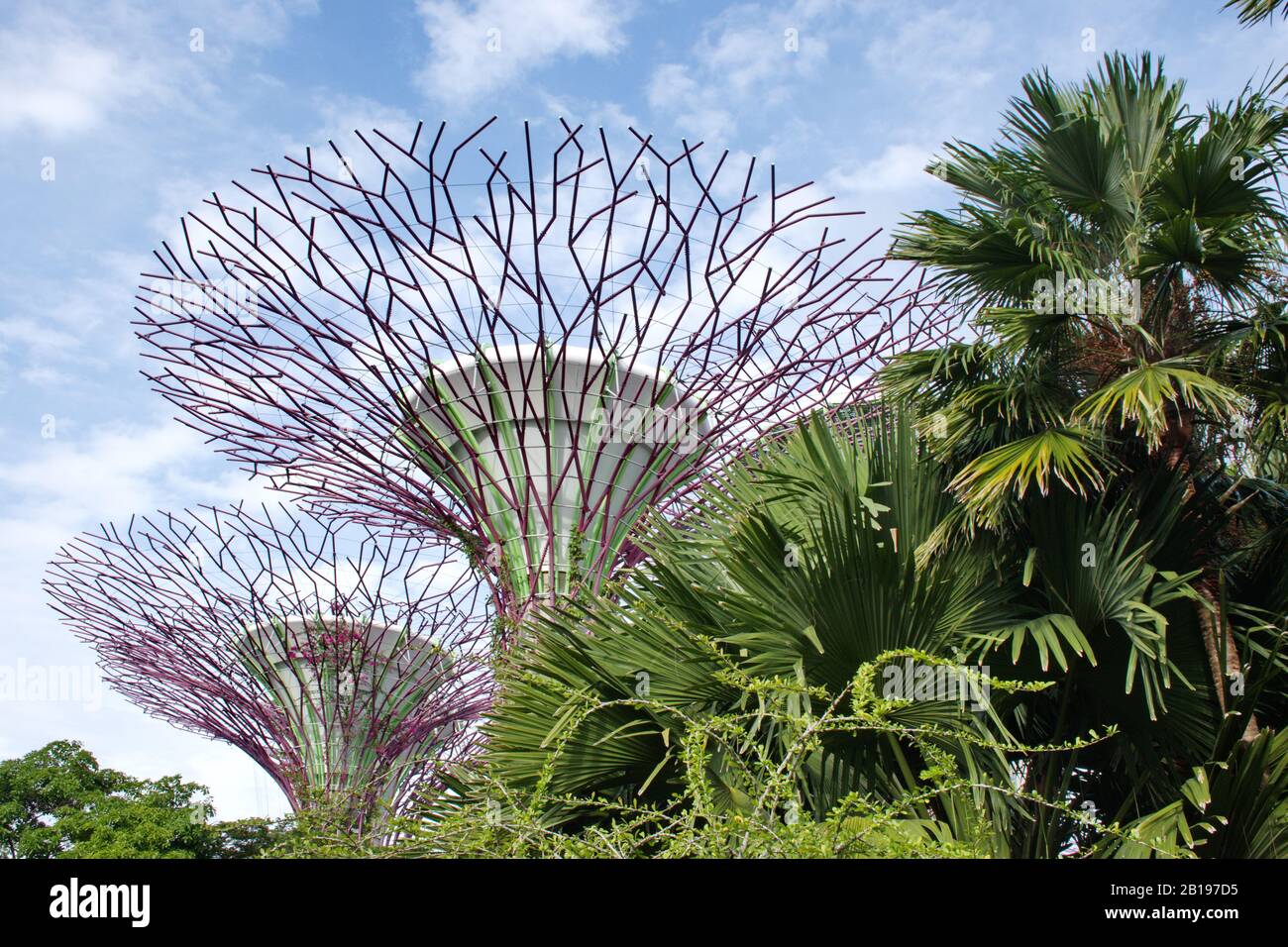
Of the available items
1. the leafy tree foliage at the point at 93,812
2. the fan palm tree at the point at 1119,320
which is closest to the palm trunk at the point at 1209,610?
the fan palm tree at the point at 1119,320

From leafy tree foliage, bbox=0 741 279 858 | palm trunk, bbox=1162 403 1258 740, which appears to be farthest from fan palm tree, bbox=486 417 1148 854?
leafy tree foliage, bbox=0 741 279 858

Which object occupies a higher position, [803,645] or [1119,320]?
[1119,320]

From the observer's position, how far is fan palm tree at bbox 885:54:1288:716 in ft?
20.7

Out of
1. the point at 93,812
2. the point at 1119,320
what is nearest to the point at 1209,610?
the point at 1119,320

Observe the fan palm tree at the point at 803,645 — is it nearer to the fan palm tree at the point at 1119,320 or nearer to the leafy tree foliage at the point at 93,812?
the fan palm tree at the point at 1119,320

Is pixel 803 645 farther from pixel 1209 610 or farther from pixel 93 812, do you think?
pixel 93 812

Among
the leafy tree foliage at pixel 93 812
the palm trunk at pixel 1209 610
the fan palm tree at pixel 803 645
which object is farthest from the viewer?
the leafy tree foliage at pixel 93 812

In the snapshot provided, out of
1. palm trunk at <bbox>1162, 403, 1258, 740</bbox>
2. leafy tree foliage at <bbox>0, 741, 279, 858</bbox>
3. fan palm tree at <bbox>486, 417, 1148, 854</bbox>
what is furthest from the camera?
leafy tree foliage at <bbox>0, 741, 279, 858</bbox>

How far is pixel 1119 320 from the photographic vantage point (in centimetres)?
668

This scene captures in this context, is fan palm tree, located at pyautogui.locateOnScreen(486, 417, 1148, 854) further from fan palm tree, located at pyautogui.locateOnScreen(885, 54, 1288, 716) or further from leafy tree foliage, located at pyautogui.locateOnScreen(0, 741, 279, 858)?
leafy tree foliage, located at pyautogui.locateOnScreen(0, 741, 279, 858)

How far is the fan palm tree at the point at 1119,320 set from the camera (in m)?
6.31
